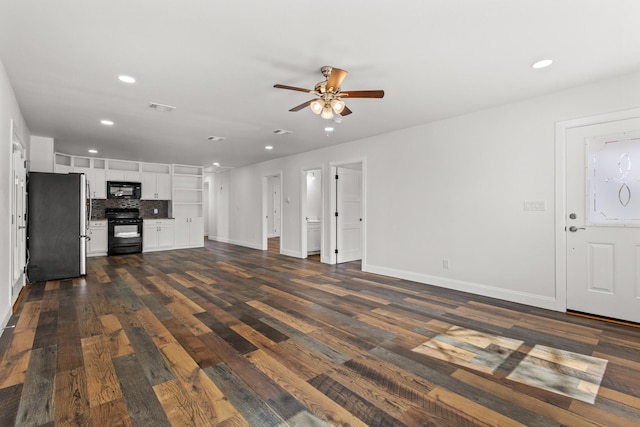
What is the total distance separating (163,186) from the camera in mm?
8812

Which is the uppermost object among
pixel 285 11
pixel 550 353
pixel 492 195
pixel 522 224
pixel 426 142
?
pixel 285 11

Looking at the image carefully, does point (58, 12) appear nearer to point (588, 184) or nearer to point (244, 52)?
point (244, 52)

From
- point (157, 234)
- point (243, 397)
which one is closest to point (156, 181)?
point (157, 234)

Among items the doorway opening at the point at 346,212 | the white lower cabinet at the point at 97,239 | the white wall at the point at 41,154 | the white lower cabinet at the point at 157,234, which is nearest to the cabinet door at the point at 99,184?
the white lower cabinet at the point at 97,239

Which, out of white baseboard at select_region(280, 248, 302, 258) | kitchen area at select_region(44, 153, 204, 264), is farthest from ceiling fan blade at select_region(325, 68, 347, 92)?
kitchen area at select_region(44, 153, 204, 264)

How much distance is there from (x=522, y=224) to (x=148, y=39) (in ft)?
14.4

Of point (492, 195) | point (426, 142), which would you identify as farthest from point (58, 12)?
point (492, 195)

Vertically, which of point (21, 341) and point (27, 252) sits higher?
point (27, 252)

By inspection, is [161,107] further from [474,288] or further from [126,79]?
[474,288]

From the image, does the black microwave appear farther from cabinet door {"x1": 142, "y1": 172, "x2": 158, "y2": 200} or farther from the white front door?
the white front door

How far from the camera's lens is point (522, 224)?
385 cm

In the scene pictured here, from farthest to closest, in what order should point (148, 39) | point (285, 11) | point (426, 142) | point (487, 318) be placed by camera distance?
point (426, 142) < point (487, 318) < point (148, 39) < point (285, 11)

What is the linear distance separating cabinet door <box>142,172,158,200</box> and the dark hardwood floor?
4748mm

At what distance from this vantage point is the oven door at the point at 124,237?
7711mm
